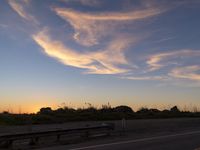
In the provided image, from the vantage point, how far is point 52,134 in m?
22.4

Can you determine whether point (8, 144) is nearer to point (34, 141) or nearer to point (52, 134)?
point (34, 141)

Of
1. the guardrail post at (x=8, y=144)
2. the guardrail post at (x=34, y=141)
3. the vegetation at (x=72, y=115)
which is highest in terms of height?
the vegetation at (x=72, y=115)

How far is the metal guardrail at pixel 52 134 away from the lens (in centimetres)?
2004

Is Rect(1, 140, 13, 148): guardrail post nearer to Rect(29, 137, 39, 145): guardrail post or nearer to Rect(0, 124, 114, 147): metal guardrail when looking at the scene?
Rect(0, 124, 114, 147): metal guardrail

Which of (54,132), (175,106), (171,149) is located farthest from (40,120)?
(175,106)

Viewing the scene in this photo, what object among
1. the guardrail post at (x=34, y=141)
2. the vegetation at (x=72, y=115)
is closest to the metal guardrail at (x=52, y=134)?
the guardrail post at (x=34, y=141)

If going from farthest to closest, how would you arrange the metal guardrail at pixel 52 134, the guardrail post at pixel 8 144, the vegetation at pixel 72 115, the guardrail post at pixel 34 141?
1. the vegetation at pixel 72 115
2. the guardrail post at pixel 34 141
3. the guardrail post at pixel 8 144
4. the metal guardrail at pixel 52 134

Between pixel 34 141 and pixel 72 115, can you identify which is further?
pixel 72 115

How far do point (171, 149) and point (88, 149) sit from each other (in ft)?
10.3

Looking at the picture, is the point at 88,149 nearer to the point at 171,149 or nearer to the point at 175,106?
the point at 171,149

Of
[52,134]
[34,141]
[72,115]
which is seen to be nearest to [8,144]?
[34,141]

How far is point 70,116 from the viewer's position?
42000mm

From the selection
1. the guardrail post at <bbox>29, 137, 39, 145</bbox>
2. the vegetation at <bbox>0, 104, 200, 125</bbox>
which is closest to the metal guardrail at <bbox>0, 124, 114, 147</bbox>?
the guardrail post at <bbox>29, 137, 39, 145</bbox>

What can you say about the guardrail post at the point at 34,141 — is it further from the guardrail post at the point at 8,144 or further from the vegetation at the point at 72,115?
the vegetation at the point at 72,115
